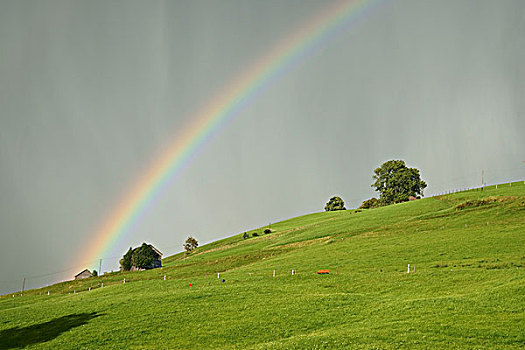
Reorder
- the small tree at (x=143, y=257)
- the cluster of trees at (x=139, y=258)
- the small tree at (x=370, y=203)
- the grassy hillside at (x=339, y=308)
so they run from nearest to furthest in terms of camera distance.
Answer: the grassy hillside at (x=339, y=308) < the small tree at (x=143, y=257) < the cluster of trees at (x=139, y=258) < the small tree at (x=370, y=203)

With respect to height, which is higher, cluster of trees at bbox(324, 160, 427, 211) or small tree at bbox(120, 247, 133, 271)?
cluster of trees at bbox(324, 160, 427, 211)

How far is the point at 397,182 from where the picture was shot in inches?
5802

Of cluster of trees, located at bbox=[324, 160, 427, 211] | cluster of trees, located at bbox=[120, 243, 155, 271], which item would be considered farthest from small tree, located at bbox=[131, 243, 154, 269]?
cluster of trees, located at bbox=[324, 160, 427, 211]

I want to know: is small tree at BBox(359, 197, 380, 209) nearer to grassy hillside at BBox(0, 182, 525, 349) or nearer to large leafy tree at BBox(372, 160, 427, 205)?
large leafy tree at BBox(372, 160, 427, 205)

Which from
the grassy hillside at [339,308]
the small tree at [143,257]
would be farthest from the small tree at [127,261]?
the grassy hillside at [339,308]

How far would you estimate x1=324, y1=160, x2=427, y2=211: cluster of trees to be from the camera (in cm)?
14512

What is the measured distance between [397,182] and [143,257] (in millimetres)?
99885

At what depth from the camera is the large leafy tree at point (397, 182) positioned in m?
145

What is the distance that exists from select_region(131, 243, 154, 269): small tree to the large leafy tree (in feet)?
302

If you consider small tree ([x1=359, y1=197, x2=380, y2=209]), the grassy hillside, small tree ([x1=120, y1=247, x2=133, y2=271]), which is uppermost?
small tree ([x1=359, y1=197, x2=380, y2=209])

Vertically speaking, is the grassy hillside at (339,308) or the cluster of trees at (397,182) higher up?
the cluster of trees at (397,182)

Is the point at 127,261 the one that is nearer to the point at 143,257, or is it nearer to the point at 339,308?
the point at 143,257

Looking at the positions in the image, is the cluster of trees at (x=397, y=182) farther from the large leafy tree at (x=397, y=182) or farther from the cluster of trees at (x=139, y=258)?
the cluster of trees at (x=139, y=258)

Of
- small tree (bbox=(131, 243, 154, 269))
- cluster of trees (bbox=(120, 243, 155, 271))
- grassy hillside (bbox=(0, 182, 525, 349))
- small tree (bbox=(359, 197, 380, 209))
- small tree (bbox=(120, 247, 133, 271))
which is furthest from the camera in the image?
small tree (bbox=(359, 197, 380, 209))
